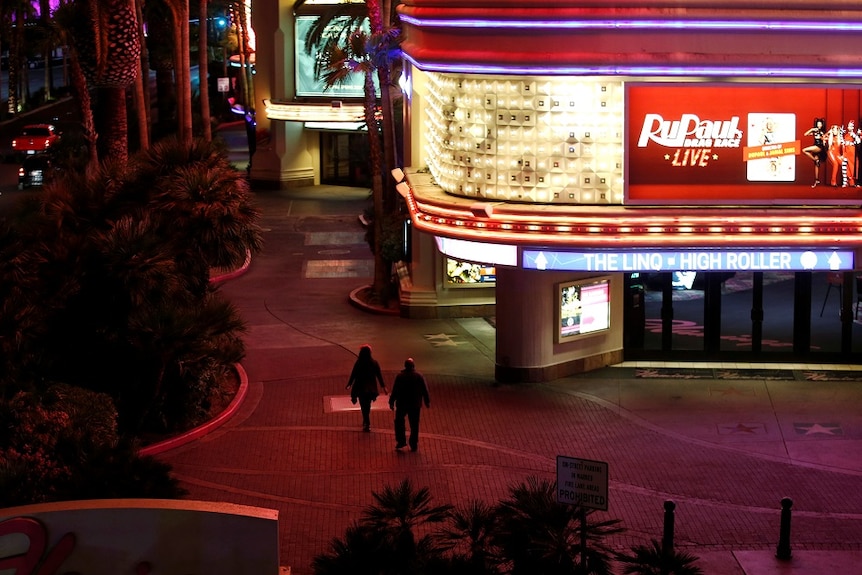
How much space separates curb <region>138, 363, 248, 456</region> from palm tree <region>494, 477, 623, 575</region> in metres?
10.0

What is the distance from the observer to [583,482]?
1409cm

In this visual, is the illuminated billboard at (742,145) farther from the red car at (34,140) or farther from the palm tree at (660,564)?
the red car at (34,140)

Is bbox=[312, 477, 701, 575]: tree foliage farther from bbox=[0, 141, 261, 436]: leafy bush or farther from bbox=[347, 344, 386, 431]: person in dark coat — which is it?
bbox=[347, 344, 386, 431]: person in dark coat

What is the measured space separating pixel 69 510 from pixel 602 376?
14630 mm

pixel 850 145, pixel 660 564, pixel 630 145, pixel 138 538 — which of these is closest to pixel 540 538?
pixel 660 564

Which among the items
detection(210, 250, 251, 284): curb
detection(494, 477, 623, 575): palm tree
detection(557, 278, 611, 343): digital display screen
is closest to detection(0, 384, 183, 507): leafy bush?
detection(494, 477, 623, 575): palm tree

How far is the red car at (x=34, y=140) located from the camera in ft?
194

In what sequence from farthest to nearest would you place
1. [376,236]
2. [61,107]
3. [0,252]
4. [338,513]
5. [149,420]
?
[61,107] < [376,236] < [149,420] < [0,252] < [338,513]

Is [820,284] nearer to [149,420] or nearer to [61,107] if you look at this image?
[149,420]

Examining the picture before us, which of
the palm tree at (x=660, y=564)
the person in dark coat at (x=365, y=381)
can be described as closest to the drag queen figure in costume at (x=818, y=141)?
the person in dark coat at (x=365, y=381)

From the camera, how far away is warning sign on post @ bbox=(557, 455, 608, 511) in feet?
45.7

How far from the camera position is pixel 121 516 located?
11.6 meters

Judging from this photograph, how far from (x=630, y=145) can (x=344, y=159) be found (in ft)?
104

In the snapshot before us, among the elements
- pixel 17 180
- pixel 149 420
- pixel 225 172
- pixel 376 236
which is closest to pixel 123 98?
pixel 376 236
